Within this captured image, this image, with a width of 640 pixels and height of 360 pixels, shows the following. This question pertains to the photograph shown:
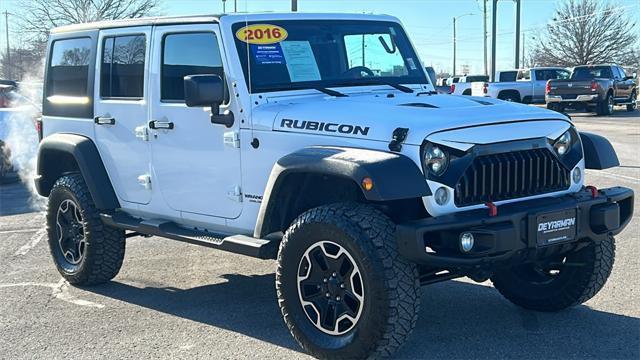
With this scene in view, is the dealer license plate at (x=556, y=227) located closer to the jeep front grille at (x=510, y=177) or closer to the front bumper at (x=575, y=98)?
the jeep front grille at (x=510, y=177)

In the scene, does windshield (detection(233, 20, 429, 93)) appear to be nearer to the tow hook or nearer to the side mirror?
the side mirror

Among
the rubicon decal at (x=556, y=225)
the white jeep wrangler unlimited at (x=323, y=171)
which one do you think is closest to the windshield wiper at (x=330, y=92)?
the white jeep wrangler unlimited at (x=323, y=171)

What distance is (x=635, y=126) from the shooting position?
22.7 m

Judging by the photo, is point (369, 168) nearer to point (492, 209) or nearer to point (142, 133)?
point (492, 209)

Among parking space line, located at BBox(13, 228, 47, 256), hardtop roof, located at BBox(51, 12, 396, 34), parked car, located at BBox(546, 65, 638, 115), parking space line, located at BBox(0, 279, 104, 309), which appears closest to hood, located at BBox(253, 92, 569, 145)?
hardtop roof, located at BBox(51, 12, 396, 34)

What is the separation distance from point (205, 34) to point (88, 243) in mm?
2038

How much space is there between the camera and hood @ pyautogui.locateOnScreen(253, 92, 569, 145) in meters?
4.38

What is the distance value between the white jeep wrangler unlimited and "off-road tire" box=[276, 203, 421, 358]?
0.01 meters

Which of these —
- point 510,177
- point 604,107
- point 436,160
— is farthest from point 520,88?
point 436,160

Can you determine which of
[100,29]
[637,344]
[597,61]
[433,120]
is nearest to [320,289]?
[433,120]

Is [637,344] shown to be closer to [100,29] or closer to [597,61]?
[100,29]

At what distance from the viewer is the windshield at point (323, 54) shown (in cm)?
525

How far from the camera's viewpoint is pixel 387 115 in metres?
4.53

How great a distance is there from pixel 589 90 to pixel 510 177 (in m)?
24.4
